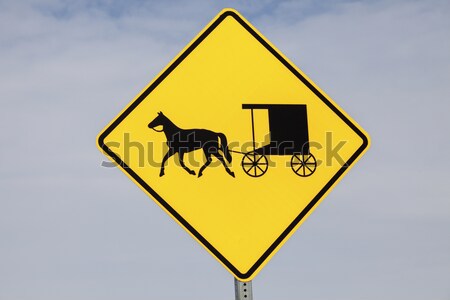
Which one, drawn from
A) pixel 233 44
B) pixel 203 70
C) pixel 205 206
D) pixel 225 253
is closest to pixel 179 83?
pixel 203 70

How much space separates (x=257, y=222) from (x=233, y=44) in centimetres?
98

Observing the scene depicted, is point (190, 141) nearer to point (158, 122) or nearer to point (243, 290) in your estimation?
point (158, 122)

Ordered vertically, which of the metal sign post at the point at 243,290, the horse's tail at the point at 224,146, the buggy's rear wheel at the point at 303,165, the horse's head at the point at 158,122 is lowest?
the metal sign post at the point at 243,290

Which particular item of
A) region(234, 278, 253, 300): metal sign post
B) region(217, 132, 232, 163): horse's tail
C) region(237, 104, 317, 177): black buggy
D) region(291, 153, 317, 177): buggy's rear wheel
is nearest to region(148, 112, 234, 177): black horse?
region(217, 132, 232, 163): horse's tail

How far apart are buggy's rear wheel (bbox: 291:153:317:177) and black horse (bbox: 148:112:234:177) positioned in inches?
13.2

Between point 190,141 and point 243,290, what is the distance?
78cm

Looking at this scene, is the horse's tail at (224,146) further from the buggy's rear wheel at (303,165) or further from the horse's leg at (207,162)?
the buggy's rear wheel at (303,165)

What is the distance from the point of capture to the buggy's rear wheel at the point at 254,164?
299 centimetres

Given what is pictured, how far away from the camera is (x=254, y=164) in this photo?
2.99 metres

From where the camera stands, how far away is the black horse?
9.75ft

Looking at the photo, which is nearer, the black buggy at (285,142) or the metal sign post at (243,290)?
the metal sign post at (243,290)

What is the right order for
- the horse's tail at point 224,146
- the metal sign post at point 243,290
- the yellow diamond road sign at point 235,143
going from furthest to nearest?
the horse's tail at point 224,146
the yellow diamond road sign at point 235,143
the metal sign post at point 243,290

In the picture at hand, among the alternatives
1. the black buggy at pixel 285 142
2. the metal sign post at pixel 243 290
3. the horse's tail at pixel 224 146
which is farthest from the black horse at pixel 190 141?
the metal sign post at pixel 243 290

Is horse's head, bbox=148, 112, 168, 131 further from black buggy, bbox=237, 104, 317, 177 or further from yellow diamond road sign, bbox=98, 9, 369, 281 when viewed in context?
black buggy, bbox=237, 104, 317, 177
